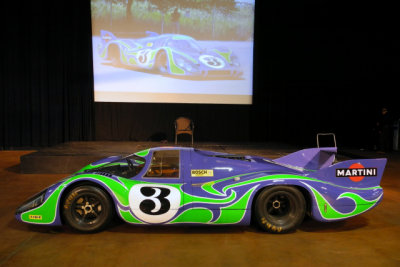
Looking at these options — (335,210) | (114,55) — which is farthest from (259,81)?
(335,210)

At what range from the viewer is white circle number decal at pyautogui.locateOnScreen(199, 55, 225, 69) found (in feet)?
29.1

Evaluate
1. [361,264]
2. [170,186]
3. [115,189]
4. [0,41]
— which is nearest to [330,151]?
[361,264]

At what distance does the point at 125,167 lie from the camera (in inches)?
141

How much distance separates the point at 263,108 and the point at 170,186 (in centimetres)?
709

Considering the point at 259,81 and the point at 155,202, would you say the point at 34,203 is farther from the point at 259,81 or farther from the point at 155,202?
the point at 259,81

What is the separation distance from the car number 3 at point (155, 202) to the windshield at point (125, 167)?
22 centimetres

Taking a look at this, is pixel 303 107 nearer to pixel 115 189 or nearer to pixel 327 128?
pixel 327 128

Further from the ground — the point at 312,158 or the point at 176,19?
the point at 176,19

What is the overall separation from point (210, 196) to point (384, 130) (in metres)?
7.32

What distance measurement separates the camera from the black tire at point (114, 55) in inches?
348

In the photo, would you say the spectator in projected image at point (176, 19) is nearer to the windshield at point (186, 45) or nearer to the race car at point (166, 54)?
the race car at point (166, 54)

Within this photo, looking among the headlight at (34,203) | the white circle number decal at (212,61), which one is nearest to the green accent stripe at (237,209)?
the headlight at (34,203)

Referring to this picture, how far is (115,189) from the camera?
10.0 ft

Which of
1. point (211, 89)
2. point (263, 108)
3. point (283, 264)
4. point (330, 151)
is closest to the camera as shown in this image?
point (283, 264)
